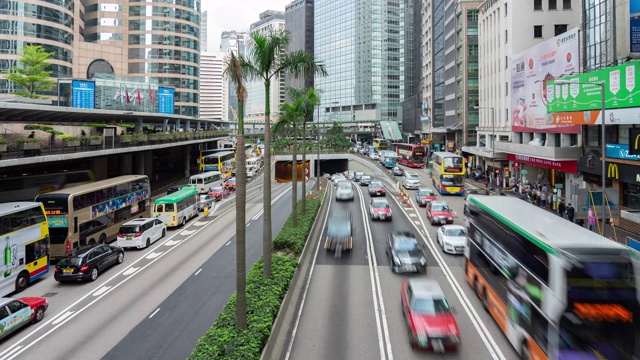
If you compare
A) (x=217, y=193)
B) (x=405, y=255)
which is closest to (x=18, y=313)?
(x=405, y=255)

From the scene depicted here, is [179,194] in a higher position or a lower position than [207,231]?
higher

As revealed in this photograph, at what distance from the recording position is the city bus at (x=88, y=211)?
25.7 metres

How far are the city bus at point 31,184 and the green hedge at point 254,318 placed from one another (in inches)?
812

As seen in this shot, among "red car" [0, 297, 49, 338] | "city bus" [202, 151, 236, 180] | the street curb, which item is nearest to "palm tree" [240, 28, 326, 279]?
the street curb

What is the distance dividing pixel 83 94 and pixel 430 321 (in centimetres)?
5172

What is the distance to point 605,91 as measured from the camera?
104ft

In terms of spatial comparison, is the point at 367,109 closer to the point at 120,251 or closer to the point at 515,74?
the point at 515,74

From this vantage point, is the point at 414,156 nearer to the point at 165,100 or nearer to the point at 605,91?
the point at 165,100

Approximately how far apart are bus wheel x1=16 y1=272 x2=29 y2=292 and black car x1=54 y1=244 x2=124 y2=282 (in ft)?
4.31

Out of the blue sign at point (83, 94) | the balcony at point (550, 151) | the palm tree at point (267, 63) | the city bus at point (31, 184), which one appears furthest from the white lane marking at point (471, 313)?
the blue sign at point (83, 94)

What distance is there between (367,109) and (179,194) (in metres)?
130

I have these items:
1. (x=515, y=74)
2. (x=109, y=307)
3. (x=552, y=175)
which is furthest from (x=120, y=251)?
(x=515, y=74)

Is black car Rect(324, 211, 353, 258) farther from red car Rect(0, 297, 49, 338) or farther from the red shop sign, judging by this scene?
the red shop sign

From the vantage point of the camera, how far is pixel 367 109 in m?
161
